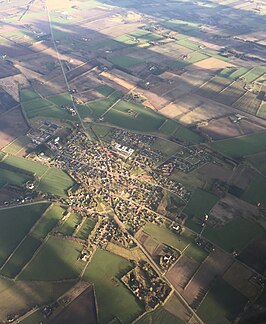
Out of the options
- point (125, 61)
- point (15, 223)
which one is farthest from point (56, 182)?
point (125, 61)

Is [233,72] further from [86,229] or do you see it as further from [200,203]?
[86,229]

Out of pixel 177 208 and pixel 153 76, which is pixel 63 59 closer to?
pixel 153 76

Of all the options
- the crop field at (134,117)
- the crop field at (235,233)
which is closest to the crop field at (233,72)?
the crop field at (134,117)

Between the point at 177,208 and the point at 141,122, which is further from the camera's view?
the point at 141,122

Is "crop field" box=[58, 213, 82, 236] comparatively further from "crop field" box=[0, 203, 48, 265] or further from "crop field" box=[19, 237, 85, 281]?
"crop field" box=[0, 203, 48, 265]

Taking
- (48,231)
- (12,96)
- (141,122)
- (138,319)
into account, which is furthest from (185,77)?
(138,319)
